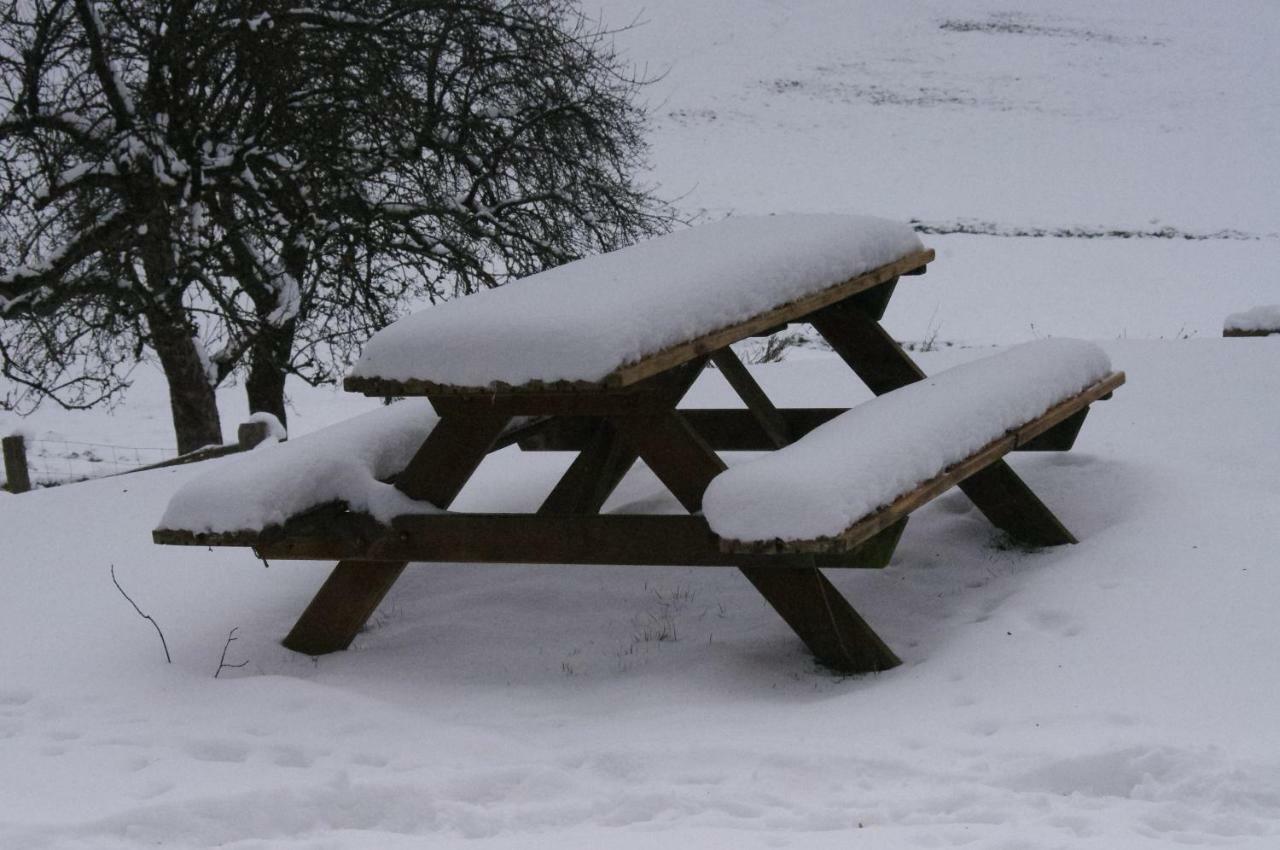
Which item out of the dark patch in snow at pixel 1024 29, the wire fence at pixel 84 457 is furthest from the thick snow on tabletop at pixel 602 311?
the dark patch in snow at pixel 1024 29

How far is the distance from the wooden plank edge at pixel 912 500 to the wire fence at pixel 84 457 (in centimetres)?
1060

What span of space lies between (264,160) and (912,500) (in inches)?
267

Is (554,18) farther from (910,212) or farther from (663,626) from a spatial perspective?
(910,212)

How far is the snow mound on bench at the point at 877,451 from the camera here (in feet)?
10.8

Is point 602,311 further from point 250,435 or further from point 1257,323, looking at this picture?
point 1257,323

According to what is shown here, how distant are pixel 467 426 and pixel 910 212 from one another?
2197 cm

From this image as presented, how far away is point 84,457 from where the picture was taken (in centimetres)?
1439

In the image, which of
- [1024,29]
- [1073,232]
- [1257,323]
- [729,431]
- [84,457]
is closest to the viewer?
[729,431]

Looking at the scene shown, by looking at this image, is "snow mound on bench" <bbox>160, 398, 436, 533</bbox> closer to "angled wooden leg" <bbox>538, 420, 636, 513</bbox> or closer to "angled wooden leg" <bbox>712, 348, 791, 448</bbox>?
"angled wooden leg" <bbox>538, 420, 636, 513</bbox>

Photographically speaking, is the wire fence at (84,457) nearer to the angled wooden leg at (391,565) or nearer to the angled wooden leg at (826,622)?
the angled wooden leg at (391,565)

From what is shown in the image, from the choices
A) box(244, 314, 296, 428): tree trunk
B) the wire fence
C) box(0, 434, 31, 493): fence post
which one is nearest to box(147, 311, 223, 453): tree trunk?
box(244, 314, 296, 428): tree trunk

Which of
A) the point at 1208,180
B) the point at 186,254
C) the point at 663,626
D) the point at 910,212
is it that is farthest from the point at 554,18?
the point at 1208,180

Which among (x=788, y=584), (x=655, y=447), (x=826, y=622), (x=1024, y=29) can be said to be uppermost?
(x=1024, y=29)

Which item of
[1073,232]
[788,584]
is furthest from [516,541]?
[1073,232]
